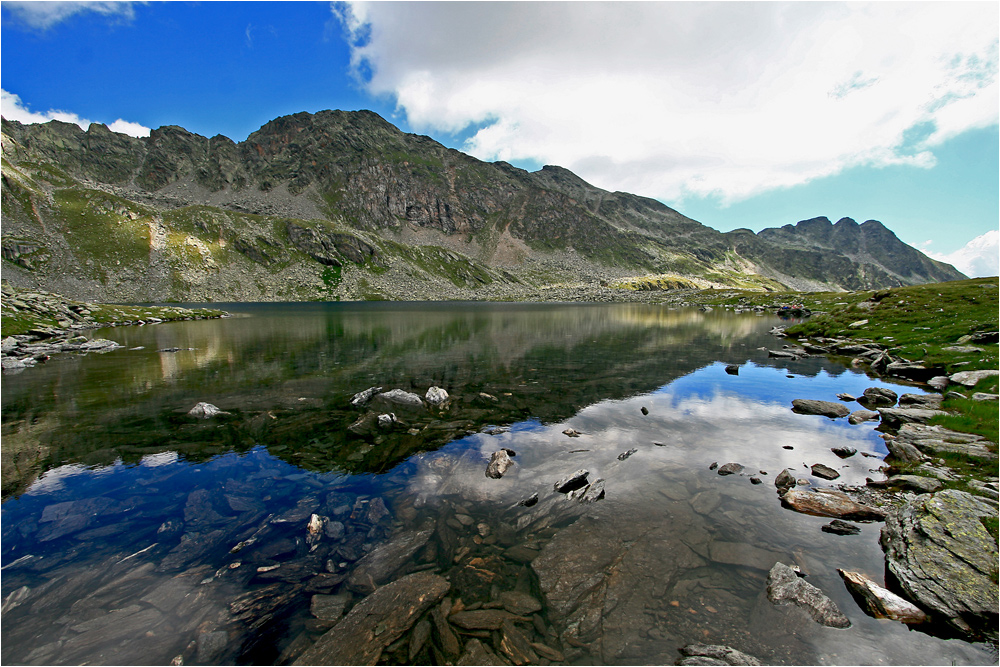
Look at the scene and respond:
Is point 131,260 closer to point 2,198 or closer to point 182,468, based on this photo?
point 2,198

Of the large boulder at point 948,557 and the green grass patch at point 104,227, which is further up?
the green grass patch at point 104,227

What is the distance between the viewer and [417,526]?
35.3ft

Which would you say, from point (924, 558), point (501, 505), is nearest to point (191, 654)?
point (501, 505)

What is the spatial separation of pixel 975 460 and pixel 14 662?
25.7 m

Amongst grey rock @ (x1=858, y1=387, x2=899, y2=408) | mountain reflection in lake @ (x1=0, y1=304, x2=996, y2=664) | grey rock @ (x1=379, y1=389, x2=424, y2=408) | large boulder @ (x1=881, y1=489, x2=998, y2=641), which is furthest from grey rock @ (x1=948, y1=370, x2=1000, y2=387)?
grey rock @ (x1=379, y1=389, x2=424, y2=408)

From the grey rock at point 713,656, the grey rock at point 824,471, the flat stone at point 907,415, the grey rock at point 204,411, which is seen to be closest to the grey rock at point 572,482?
the grey rock at point 713,656

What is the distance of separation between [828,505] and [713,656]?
758 cm

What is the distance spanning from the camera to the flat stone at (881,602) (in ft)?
24.3

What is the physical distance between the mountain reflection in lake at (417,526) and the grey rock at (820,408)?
0.66 meters

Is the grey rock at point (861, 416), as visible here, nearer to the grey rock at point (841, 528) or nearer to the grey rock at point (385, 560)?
the grey rock at point (841, 528)

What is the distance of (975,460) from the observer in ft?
41.9

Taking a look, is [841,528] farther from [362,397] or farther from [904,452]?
[362,397]

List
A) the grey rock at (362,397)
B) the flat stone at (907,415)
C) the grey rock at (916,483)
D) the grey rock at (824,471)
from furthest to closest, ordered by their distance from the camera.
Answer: the grey rock at (362,397), the flat stone at (907,415), the grey rock at (824,471), the grey rock at (916,483)

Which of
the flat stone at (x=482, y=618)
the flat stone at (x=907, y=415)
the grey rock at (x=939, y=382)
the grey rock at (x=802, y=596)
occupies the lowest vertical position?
the flat stone at (x=482, y=618)
